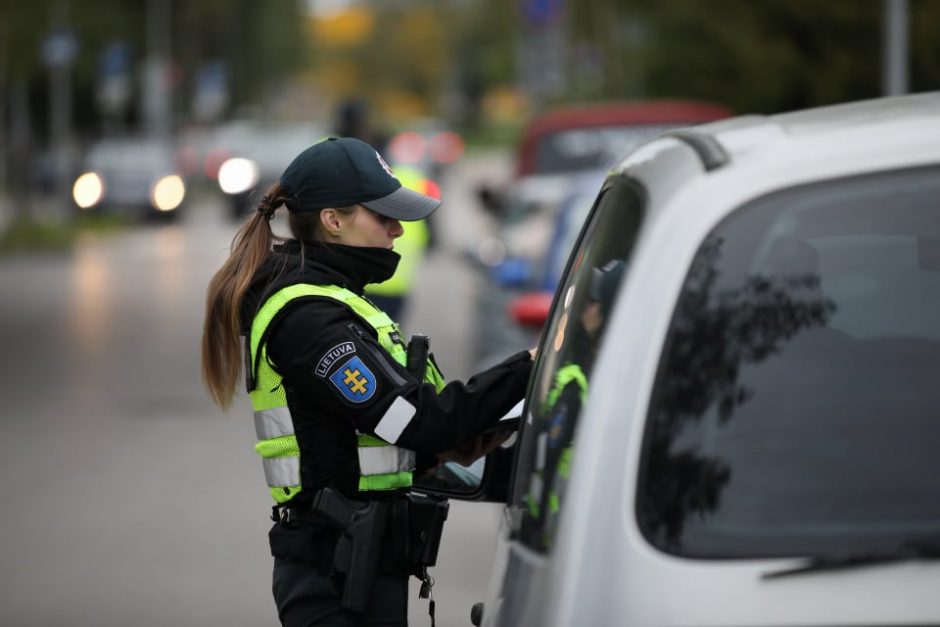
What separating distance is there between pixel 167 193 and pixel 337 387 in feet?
120

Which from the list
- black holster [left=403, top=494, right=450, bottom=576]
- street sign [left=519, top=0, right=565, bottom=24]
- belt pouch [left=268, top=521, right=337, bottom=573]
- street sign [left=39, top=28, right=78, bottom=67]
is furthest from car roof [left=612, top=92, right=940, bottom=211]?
street sign [left=39, top=28, right=78, bottom=67]

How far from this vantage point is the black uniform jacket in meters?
3.27

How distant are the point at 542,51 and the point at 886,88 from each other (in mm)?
18741

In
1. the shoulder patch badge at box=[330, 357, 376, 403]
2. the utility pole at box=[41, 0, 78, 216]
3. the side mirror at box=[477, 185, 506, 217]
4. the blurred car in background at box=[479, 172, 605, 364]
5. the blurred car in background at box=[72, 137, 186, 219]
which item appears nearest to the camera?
the shoulder patch badge at box=[330, 357, 376, 403]

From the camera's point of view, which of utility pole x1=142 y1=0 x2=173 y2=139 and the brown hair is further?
utility pole x1=142 y1=0 x2=173 y2=139

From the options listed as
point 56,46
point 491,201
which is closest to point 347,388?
point 491,201

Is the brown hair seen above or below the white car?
above

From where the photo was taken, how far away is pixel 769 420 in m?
2.36

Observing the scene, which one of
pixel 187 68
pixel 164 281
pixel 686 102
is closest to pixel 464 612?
pixel 164 281

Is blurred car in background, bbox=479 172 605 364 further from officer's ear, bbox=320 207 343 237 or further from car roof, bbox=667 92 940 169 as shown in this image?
car roof, bbox=667 92 940 169

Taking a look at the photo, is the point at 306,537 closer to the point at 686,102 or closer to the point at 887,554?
the point at 887,554

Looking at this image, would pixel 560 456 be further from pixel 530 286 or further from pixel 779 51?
pixel 779 51

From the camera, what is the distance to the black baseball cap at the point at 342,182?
348 cm

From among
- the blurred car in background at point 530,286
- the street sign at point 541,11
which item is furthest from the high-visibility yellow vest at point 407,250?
the street sign at point 541,11
